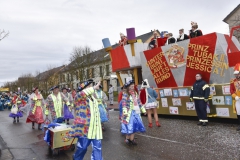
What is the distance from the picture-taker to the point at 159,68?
9805mm

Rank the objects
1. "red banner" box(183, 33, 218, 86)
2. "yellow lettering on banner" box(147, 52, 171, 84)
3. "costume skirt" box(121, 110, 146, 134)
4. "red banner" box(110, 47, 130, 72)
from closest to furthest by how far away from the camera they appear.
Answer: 1. "costume skirt" box(121, 110, 146, 134)
2. "red banner" box(183, 33, 218, 86)
3. "yellow lettering on banner" box(147, 52, 171, 84)
4. "red banner" box(110, 47, 130, 72)

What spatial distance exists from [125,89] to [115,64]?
17.9 ft

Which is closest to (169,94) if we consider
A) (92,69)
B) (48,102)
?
(48,102)

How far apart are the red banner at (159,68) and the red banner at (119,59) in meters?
1.10

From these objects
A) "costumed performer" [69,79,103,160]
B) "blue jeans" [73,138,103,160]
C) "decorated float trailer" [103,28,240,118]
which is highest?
"decorated float trailer" [103,28,240,118]

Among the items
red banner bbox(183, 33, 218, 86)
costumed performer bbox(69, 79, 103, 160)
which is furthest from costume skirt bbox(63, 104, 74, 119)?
costumed performer bbox(69, 79, 103, 160)

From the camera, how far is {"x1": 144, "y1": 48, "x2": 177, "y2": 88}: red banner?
30.8 ft

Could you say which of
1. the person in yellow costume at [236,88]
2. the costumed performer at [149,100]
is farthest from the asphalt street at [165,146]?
the person in yellow costume at [236,88]

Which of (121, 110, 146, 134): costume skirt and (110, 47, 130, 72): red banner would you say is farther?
(110, 47, 130, 72): red banner

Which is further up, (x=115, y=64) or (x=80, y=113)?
(x=115, y=64)

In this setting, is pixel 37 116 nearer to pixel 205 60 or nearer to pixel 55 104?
pixel 55 104

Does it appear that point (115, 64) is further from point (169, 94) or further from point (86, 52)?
point (86, 52)

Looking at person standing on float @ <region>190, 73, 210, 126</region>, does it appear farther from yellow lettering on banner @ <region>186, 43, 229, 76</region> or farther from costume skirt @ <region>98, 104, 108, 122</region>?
costume skirt @ <region>98, 104, 108, 122</region>

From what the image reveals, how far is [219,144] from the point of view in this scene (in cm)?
543
